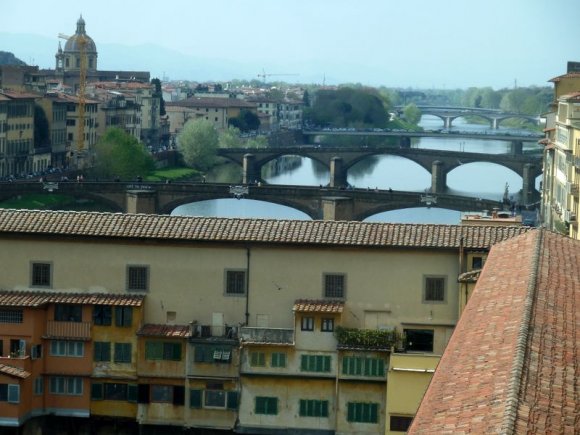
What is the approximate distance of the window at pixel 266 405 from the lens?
20141 mm

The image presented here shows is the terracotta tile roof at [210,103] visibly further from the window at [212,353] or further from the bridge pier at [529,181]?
the window at [212,353]

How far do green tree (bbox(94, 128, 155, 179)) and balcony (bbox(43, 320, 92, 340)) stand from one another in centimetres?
4914

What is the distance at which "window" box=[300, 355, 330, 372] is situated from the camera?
20.1 meters

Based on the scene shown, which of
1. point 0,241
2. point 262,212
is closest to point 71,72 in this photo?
point 262,212

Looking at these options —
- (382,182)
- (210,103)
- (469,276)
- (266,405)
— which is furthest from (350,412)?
(210,103)

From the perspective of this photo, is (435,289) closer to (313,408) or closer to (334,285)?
(334,285)

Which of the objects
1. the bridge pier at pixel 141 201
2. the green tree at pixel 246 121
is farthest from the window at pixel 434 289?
the green tree at pixel 246 121

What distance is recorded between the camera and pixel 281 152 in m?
80.6

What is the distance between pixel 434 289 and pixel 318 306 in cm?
151

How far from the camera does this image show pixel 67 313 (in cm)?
2072

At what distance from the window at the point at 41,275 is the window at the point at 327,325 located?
3.66 m

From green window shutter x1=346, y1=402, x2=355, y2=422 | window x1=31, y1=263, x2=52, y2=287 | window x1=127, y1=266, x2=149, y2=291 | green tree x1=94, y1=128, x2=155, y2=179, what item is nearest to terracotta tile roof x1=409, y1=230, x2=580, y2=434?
green window shutter x1=346, y1=402, x2=355, y2=422

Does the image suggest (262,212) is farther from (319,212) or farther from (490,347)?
(490,347)

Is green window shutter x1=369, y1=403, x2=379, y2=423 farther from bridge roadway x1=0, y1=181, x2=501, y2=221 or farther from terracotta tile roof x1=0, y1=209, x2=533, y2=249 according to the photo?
bridge roadway x1=0, y1=181, x2=501, y2=221
